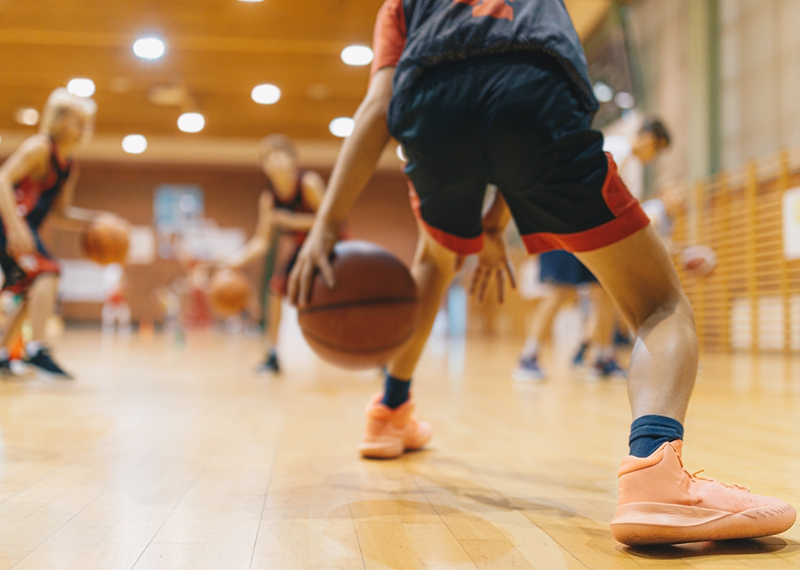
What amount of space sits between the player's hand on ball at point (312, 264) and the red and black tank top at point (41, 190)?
3023 millimetres

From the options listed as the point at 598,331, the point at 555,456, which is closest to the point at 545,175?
the point at 555,456

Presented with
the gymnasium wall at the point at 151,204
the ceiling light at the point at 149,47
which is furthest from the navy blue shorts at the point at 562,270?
the gymnasium wall at the point at 151,204

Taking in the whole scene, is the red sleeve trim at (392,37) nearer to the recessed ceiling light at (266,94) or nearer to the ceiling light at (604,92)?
the ceiling light at (604,92)

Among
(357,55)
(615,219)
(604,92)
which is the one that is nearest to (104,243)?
(615,219)

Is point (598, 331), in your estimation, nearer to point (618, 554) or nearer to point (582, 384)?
point (582, 384)

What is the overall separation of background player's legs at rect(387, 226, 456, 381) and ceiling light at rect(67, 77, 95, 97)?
9.85m

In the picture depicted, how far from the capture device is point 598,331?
4.55 meters

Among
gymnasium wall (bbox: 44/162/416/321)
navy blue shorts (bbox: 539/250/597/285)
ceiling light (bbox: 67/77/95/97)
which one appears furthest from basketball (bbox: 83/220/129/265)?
gymnasium wall (bbox: 44/162/416/321)

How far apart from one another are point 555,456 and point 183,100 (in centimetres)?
1074

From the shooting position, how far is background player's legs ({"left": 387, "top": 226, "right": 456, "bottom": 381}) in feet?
5.89

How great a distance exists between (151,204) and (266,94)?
7294mm

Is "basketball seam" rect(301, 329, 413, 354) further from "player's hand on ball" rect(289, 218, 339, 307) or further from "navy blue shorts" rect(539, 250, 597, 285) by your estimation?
"navy blue shorts" rect(539, 250, 597, 285)

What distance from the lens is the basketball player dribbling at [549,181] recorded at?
1.14 m

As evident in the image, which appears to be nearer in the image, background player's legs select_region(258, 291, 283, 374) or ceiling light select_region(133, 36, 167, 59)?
background player's legs select_region(258, 291, 283, 374)
